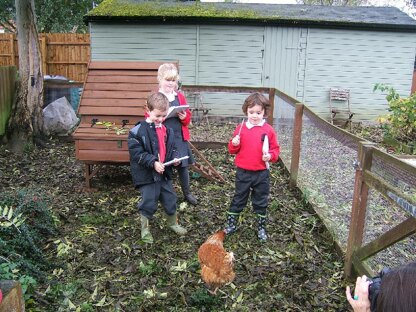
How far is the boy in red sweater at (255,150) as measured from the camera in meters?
3.83

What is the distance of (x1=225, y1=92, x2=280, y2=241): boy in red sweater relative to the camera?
383 centimetres

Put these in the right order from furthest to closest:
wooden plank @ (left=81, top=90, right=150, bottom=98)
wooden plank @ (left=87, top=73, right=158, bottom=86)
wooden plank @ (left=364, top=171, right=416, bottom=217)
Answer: wooden plank @ (left=87, top=73, right=158, bottom=86)
wooden plank @ (left=81, top=90, right=150, bottom=98)
wooden plank @ (left=364, top=171, right=416, bottom=217)

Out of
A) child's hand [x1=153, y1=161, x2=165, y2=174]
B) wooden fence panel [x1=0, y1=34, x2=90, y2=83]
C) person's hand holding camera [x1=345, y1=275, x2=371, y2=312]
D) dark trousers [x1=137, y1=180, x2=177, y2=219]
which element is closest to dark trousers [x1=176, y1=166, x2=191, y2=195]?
dark trousers [x1=137, y1=180, x2=177, y2=219]

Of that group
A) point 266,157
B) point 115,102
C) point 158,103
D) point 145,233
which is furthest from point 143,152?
point 115,102

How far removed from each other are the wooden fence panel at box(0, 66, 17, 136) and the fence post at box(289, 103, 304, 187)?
537 centimetres

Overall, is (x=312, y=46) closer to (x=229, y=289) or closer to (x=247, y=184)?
(x=247, y=184)

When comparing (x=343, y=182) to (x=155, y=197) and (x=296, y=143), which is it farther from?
(x=155, y=197)

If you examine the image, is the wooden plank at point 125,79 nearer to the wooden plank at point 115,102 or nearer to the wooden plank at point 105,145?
the wooden plank at point 115,102

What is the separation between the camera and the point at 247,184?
399 centimetres

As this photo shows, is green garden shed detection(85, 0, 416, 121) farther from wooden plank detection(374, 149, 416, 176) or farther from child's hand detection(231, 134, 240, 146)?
wooden plank detection(374, 149, 416, 176)

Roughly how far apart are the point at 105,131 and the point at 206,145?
280cm

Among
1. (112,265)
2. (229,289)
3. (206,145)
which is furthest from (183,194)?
(206,145)

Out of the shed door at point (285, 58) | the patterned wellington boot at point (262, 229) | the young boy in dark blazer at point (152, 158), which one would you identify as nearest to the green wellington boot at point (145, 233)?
the young boy in dark blazer at point (152, 158)

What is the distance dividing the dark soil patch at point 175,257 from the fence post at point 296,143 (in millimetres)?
187
